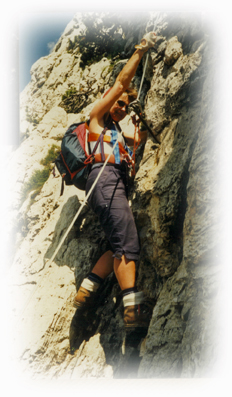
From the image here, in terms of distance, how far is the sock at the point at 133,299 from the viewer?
377 cm

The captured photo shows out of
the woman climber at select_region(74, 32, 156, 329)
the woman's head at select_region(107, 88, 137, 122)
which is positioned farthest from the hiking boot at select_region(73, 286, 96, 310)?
the woman's head at select_region(107, 88, 137, 122)

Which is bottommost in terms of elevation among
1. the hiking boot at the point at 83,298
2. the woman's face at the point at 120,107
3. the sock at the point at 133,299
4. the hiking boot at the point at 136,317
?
the hiking boot at the point at 83,298

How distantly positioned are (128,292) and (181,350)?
112 centimetres

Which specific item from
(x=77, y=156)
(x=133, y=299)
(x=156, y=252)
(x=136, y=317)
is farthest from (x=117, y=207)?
(x=136, y=317)

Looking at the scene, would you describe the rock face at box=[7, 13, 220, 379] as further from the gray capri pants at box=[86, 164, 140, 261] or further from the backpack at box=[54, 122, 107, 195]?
the backpack at box=[54, 122, 107, 195]

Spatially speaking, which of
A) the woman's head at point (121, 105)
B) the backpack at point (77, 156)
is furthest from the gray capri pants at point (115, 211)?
the woman's head at point (121, 105)

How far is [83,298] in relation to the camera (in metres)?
4.46

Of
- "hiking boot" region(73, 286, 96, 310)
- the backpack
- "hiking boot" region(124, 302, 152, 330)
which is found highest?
the backpack

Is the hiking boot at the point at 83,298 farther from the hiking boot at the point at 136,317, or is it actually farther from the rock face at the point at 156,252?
the hiking boot at the point at 136,317

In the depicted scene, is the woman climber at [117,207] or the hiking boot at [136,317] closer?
the hiking boot at [136,317]

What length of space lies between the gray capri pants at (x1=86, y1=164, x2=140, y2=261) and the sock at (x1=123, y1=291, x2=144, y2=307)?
481mm

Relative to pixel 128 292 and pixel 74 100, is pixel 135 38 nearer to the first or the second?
pixel 74 100

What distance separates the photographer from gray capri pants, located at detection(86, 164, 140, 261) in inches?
156

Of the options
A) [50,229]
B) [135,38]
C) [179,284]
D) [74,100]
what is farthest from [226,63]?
[74,100]
